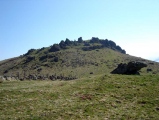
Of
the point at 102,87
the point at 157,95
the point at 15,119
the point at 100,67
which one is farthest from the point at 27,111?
the point at 100,67

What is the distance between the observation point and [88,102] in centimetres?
2512

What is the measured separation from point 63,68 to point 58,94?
511 ft

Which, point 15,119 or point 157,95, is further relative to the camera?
point 157,95

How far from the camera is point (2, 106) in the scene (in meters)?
24.1

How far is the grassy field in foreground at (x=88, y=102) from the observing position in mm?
20969

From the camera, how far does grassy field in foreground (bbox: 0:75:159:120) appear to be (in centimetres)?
2097

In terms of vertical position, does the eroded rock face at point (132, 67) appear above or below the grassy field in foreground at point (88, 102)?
above

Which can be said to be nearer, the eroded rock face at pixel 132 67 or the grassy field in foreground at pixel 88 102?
the grassy field in foreground at pixel 88 102

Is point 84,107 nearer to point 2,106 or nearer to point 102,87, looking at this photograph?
point 102,87

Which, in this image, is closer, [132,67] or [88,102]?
[88,102]

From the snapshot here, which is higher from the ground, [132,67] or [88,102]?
[132,67]

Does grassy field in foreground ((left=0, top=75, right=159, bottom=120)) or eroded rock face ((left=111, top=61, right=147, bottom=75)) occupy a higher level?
eroded rock face ((left=111, top=61, right=147, bottom=75))

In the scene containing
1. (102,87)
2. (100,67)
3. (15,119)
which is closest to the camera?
(15,119)

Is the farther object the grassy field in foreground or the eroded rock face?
the eroded rock face
